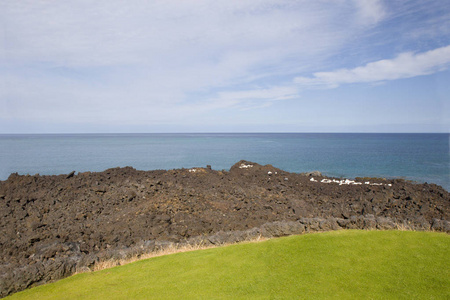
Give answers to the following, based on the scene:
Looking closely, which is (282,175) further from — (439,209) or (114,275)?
(114,275)

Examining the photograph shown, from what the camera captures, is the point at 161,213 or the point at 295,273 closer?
the point at 295,273

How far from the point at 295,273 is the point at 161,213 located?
10.3m

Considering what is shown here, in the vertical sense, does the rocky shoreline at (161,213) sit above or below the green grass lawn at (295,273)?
below

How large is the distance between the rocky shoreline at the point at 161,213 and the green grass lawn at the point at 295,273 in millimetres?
2335

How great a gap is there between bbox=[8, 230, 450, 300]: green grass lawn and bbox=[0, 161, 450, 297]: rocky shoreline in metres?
2.33

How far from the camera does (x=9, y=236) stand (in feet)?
45.3

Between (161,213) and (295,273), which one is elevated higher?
(295,273)

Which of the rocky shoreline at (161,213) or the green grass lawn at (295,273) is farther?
the rocky shoreline at (161,213)

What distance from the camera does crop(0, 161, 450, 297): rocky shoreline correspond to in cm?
1152

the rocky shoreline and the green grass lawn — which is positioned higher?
the green grass lawn

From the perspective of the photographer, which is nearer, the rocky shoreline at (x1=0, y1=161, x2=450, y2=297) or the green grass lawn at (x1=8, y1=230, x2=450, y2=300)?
the green grass lawn at (x1=8, y1=230, x2=450, y2=300)

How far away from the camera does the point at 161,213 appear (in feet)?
52.4

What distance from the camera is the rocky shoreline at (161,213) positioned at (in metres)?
11.5

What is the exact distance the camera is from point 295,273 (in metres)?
6.93
